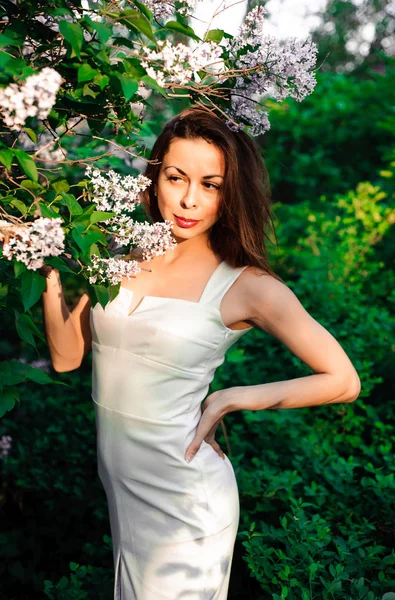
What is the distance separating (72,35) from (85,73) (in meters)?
0.10

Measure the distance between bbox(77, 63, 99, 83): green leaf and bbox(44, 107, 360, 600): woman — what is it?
0.67 metres

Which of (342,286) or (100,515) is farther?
(342,286)

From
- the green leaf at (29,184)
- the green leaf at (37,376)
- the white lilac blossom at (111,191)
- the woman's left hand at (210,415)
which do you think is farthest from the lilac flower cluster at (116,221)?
the woman's left hand at (210,415)

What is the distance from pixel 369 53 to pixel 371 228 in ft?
39.3

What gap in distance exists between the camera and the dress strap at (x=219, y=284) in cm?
198

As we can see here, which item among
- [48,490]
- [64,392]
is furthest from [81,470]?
[64,392]

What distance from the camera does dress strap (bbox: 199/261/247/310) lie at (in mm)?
1979

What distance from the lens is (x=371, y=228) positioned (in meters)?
5.38

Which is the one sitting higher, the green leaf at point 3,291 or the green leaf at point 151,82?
the green leaf at point 151,82

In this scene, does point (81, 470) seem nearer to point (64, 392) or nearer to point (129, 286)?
point (64, 392)

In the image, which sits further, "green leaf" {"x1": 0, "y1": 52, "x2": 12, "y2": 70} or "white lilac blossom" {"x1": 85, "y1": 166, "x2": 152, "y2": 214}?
"white lilac blossom" {"x1": 85, "y1": 166, "x2": 152, "y2": 214}

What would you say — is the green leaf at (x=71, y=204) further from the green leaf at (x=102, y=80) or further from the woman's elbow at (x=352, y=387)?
the woman's elbow at (x=352, y=387)

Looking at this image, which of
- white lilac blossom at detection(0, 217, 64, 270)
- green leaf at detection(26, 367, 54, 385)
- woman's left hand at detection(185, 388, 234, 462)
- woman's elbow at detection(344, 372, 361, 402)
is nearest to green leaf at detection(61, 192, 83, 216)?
white lilac blossom at detection(0, 217, 64, 270)

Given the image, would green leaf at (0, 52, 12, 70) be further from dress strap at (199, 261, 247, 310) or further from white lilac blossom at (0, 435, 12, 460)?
white lilac blossom at (0, 435, 12, 460)
